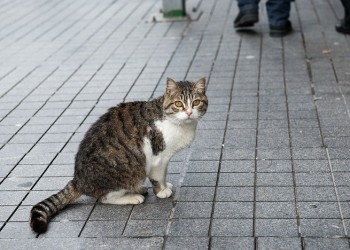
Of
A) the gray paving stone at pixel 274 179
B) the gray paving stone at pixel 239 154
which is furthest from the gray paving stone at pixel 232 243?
the gray paving stone at pixel 239 154

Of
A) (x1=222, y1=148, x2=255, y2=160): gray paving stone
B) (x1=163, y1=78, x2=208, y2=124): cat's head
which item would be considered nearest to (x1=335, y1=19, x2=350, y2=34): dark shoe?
(x1=222, y1=148, x2=255, y2=160): gray paving stone

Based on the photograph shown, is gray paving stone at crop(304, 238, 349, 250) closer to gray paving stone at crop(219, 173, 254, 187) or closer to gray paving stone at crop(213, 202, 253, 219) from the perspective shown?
gray paving stone at crop(213, 202, 253, 219)

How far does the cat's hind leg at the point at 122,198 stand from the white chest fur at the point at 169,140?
226 millimetres

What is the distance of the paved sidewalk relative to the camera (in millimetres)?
4535

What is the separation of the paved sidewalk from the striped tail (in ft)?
0.22

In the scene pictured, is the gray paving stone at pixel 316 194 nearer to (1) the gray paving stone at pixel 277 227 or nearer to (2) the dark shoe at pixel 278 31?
(1) the gray paving stone at pixel 277 227

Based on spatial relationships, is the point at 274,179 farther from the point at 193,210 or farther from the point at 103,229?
the point at 103,229

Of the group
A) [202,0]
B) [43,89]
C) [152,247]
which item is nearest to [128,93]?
[43,89]

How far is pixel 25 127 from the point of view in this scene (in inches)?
261

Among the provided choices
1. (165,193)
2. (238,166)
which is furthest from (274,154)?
(165,193)

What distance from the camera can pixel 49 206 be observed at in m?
4.73

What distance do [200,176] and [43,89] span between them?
314 centimetres

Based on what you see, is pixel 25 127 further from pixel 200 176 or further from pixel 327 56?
pixel 327 56

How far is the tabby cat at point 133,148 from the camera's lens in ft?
15.6
